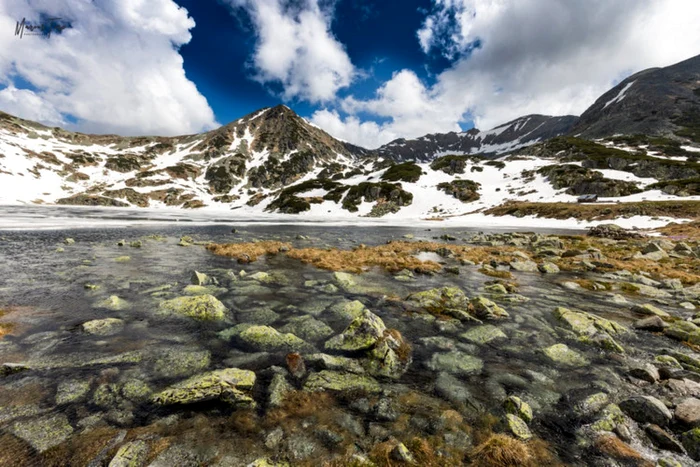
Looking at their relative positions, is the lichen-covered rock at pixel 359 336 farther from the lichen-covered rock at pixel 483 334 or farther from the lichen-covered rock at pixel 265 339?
the lichen-covered rock at pixel 483 334

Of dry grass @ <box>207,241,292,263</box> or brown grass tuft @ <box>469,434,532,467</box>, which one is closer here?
brown grass tuft @ <box>469,434,532,467</box>

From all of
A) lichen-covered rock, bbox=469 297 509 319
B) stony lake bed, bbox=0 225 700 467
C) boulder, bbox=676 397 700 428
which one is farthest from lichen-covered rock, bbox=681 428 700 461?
lichen-covered rock, bbox=469 297 509 319

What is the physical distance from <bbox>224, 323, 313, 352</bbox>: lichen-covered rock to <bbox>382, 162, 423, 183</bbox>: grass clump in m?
140

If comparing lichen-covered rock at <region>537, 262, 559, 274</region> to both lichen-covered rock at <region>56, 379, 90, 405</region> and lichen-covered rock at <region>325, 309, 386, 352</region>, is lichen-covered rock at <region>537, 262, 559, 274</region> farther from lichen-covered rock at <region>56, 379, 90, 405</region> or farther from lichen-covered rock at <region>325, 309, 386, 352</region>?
lichen-covered rock at <region>56, 379, 90, 405</region>

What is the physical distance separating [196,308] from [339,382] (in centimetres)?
774

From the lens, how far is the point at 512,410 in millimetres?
6438

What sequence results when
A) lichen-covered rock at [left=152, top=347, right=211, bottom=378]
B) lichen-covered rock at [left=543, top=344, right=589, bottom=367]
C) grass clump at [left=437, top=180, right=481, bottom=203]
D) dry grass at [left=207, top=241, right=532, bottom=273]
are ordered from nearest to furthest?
lichen-covered rock at [left=152, top=347, right=211, bottom=378] → lichen-covered rock at [left=543, top=344, right=589, bottom=367] → dry grass at [left=207, top=241, right=532, bottom=273] → grass clump at [left=437, top=180, right=481, bottom=203]

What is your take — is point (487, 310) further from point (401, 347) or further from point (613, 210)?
point (613, 210)

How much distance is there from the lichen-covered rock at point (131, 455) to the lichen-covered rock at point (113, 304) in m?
8.90

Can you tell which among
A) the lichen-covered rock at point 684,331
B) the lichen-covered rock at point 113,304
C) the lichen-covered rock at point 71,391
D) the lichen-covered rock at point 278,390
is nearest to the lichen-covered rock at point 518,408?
the lichen-covered rock at point 278,390

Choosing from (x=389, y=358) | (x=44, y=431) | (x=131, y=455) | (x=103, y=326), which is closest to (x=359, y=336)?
(x=389, y=358)

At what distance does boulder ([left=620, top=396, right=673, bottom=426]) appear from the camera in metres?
5.95

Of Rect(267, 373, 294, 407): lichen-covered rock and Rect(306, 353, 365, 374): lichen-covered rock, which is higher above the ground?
Rect(267, 373, 294, 407): lichen-covered rock

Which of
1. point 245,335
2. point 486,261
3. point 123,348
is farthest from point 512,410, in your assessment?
point 486,261
